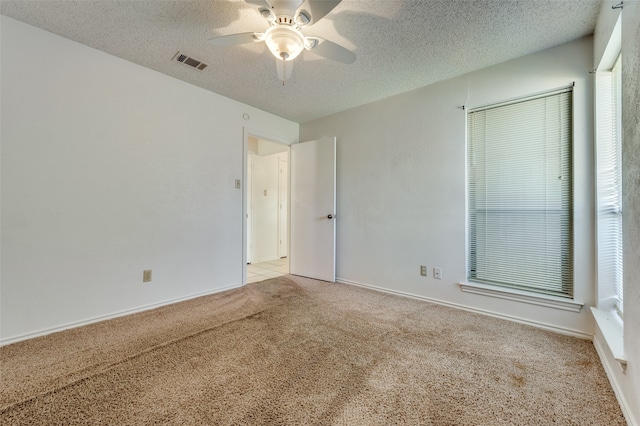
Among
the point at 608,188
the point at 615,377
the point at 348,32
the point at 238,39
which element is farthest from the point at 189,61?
the point at 615,377

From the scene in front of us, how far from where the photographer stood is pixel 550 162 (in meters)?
2.26

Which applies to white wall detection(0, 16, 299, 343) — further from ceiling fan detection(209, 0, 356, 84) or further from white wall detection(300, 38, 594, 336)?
white wall detection(300, 38, 594, 336)

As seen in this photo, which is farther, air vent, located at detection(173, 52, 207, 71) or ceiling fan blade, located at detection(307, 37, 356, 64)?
air vent, located at detection(173, 52, 207, 71)

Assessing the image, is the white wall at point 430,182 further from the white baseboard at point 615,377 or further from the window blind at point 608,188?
the white baseboard at point 615,377

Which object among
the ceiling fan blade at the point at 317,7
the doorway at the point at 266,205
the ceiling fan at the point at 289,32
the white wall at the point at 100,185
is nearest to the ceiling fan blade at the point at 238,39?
the ceiling fan at the point at 289,32

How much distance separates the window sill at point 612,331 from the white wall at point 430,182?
0.19 metres

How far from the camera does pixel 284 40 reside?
1.63 meters

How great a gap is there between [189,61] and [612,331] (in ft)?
12.4

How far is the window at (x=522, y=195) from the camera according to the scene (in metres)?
2.21

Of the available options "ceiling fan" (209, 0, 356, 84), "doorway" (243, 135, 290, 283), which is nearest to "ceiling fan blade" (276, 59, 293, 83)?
"ceiling fan" (209, 0, 356, 84)

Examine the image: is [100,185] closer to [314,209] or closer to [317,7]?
[317,7]

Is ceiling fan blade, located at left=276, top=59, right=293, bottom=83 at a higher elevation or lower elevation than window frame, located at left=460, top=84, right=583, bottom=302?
higher

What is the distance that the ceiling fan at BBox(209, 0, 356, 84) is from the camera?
1.46 m

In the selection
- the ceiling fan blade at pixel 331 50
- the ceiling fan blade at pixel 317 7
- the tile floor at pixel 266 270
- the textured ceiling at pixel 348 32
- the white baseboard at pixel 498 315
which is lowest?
the tile floor at pixel 266 270
